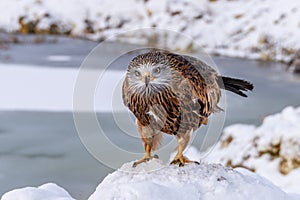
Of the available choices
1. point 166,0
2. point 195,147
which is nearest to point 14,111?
point 195,147

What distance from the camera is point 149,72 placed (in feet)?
8.10

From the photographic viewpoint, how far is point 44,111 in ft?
34.5

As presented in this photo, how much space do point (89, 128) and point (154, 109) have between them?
1.08ft

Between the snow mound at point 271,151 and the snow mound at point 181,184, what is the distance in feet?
8.09

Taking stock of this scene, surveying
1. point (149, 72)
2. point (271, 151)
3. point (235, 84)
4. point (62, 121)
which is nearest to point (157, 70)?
point (149, 72)

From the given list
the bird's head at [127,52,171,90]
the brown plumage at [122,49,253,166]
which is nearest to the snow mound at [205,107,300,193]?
the brown plumage at [122,49,253,166]

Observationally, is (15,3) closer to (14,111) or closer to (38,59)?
(38,59)

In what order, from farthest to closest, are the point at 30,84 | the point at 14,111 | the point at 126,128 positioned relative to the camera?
the point at 30,84, the point at 14,111, the point at 126,128

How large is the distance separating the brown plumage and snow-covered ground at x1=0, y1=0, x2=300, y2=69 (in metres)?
15.3

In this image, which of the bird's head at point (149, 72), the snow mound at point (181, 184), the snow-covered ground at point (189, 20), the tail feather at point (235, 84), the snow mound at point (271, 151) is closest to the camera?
the bird's head at point (149, 72)

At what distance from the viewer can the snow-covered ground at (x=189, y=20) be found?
18.7 metres

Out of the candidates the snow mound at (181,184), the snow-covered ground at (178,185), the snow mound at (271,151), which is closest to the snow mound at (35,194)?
the snow-covered ground at (178,185)

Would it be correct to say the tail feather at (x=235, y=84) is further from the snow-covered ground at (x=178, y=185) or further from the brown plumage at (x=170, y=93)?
the snow-covered ground at (x=178, y=185)

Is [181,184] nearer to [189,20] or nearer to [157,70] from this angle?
[157,70]
